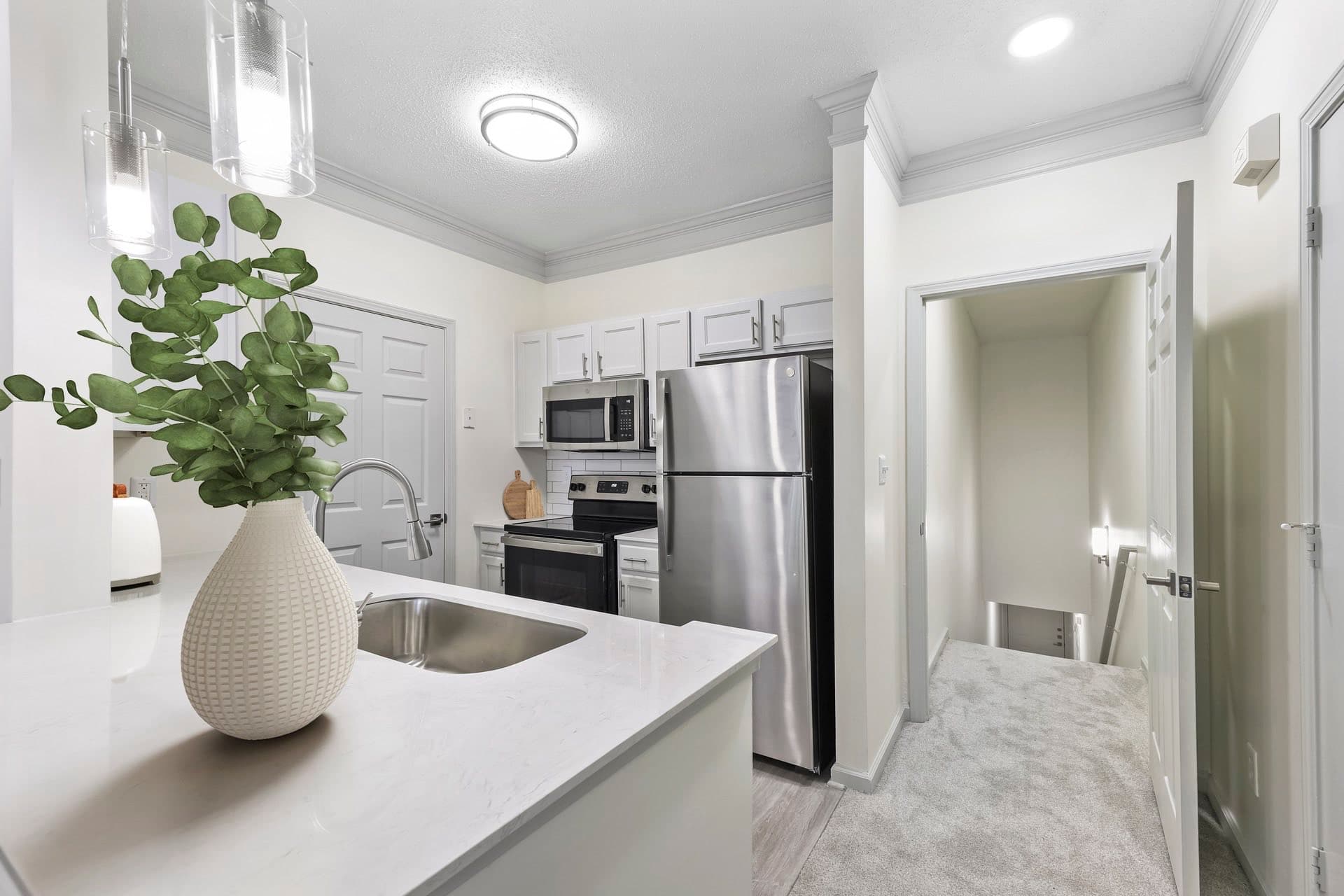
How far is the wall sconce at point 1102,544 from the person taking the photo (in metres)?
4.63

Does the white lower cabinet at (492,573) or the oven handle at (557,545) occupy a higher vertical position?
the oven handle at (557,545)

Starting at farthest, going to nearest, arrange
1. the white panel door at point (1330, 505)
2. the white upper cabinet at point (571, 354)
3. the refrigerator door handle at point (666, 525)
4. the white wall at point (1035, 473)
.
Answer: the white wall at point (1035, 473), the white upper cabinet at point (571, 354), the refrigerator door handle at point (666, 525), the white panel door at point (1330, 505)

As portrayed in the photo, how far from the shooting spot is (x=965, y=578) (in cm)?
507

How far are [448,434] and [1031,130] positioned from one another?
10.5 feet

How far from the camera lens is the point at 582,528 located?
11.0ft

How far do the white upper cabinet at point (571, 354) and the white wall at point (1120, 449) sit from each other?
2722mm

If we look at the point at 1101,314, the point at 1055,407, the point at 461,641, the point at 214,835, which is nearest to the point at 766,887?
the point at 461,641

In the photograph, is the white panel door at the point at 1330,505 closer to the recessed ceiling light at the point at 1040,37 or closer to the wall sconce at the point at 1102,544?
the recessed ceiling light at the point at 1040,37

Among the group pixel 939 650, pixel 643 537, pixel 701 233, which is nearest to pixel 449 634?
pixel 643 537

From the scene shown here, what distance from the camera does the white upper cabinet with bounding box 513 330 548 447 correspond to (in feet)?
12.4

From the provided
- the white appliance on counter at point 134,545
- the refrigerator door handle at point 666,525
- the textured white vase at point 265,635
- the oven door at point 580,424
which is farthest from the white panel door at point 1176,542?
the white appliance on counter at point 134,545

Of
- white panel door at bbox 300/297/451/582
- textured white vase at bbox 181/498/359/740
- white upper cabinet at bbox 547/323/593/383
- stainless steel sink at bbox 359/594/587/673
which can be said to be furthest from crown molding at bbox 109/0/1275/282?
textured white vase at bbox 181/498/359/740

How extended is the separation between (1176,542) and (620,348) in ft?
8.71

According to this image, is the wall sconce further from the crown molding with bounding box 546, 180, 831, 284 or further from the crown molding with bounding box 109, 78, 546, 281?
the crown molding with bounding box 109, 78, 546, 281
